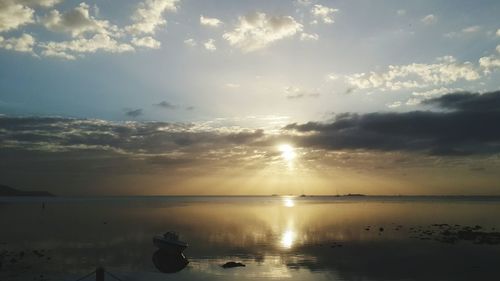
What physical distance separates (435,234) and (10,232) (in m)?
69.1

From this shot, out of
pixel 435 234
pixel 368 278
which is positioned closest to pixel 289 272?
pixel 368 278

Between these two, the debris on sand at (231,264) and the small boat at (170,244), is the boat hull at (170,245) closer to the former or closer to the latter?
the small boat at (170,244)

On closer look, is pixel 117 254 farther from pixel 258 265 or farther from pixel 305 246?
pixel 305 246

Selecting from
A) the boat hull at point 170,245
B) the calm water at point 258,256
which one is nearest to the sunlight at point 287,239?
the calm water at point 258,256

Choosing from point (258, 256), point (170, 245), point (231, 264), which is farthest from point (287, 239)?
point (231, 264)

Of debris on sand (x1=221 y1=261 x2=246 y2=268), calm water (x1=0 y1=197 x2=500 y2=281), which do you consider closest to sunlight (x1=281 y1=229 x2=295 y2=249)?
calm water (x1=0 y1=197 x2=500 y2=281)

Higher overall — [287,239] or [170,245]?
[170,245]

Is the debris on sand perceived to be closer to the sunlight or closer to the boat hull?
the boat hull

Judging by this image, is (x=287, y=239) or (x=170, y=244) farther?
(x=287, y=239)

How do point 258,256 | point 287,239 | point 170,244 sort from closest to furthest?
point 258,256, point 170,244, point 287,239

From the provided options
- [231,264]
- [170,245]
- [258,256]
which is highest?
[170,245]

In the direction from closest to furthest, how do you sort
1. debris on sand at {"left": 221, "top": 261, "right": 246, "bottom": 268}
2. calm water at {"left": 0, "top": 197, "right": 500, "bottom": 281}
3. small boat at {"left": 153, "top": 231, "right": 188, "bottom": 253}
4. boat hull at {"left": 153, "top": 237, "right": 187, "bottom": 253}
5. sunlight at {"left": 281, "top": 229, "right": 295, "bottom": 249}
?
calm water at {"left": 0, "top": 197, "right": 500, "bottom": 281}, debris on sand at {"left": 221, "top": 261, "right": 246, "bottom": 268}, boat hull at {"left": 153, "top": 237, "right": 187, "bottom": 253}, small boat at {"left": 153, "top": 231, "right": 188, "bottom": 253}, sunlight at {"left": 281, "top": 229, "right": 295, "bottom": 249}

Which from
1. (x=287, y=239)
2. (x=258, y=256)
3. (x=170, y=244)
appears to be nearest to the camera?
(x=258, y=256)

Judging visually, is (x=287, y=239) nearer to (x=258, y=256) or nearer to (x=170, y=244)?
(x=258, y=256)
